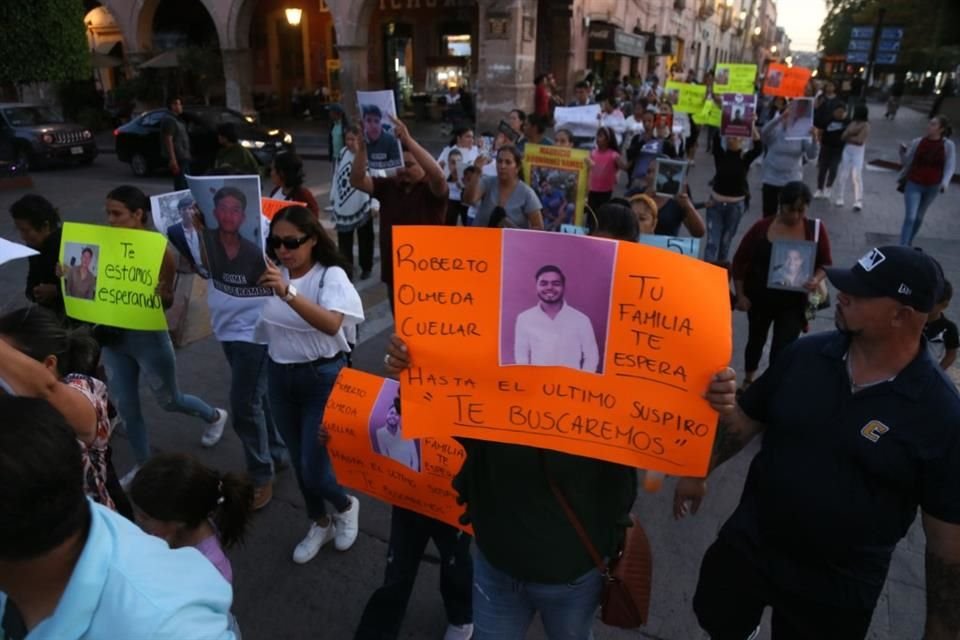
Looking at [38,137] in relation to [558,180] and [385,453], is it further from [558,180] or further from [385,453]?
[385,453]

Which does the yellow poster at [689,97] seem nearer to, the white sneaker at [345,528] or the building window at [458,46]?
the white sneaker at [345,528]

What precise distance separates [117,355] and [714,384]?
343 cm

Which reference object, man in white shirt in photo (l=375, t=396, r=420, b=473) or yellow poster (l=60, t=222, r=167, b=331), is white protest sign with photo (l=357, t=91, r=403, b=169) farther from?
man in white shirt in photo (l=375, t=396, r=420, b=473)

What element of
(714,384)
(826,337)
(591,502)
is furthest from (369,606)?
(826,337)

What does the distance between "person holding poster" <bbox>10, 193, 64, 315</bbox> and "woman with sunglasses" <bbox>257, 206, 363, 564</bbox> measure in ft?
4.70

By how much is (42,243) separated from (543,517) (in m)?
3.33

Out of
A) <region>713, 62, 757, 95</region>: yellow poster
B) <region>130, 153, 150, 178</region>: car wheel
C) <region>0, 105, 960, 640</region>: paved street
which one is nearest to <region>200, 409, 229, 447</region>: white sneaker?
<region>0, 105, 960, 640</region>: paved street

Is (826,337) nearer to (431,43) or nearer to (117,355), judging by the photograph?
(117,355)

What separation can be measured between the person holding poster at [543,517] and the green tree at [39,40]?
14053 mm

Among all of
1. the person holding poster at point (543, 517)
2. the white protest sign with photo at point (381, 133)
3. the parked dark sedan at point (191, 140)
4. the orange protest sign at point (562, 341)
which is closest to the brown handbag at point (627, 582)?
the person holding poster at point (543, 517)

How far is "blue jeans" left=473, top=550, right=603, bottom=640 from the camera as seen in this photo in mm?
2041

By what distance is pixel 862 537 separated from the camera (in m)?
1.96

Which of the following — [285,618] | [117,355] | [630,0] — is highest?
[630,0]

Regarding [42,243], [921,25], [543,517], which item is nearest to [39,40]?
[42,243]
